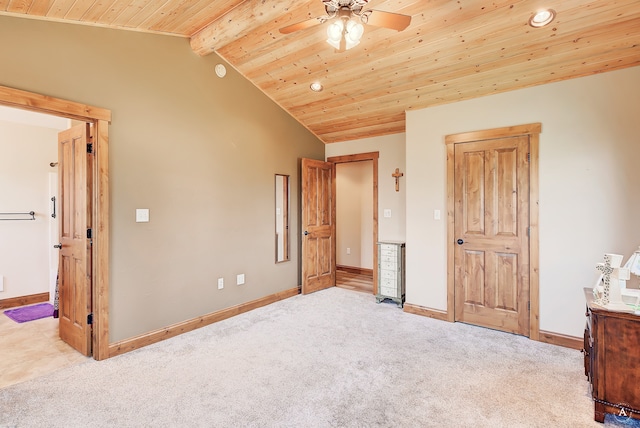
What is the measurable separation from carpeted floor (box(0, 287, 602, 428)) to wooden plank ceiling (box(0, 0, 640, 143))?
2.65 metres

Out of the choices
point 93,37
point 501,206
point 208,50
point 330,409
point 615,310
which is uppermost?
point 208,50

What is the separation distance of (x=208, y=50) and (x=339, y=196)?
412 cm

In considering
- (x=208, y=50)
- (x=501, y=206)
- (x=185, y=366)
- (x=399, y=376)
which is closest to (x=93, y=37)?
(x=208, y=50)

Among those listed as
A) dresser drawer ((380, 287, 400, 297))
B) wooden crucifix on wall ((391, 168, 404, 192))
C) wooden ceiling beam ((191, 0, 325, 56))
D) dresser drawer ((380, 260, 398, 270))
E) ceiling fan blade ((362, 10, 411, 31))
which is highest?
wooden ceiling beam ((191, 0, 325, 56))

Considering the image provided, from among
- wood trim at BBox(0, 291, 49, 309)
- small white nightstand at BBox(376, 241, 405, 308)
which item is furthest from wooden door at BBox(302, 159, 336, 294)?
wood trim at BBox(0, 291, 49, 309)

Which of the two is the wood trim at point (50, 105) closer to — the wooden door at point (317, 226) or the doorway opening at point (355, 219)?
the wooden door at point (317, 226)

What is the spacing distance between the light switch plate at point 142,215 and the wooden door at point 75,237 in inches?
14.6

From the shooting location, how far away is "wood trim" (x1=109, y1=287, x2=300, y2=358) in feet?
9.57

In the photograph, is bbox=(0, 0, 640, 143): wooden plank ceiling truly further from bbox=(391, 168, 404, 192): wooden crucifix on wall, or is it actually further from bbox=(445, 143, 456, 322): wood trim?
bbox=(391, 168, 404, 192): wooden crucifix on wall

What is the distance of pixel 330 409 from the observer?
6.88ft

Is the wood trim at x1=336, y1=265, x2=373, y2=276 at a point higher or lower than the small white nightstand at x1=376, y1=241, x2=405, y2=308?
lower

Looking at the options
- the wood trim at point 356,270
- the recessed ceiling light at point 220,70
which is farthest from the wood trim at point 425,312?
the recessed ceiling light at point 220,70

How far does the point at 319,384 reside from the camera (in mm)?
2398

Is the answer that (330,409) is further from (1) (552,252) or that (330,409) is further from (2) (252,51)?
(2) (252,51)
